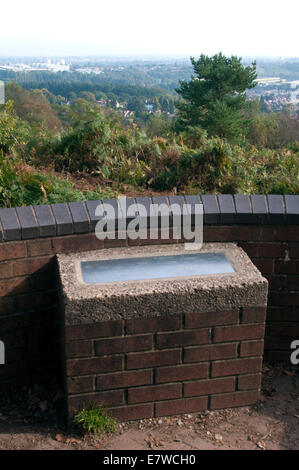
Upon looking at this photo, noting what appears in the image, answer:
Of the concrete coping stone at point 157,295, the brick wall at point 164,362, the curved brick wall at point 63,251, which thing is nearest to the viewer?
the concrete coping stone at point 157,295

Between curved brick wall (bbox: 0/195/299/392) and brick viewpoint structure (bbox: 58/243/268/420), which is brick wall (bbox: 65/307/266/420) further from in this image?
curved brick wall (bbox: 0/195/299/392)

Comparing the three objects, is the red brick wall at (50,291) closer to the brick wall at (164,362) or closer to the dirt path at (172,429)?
the dirt path at (172,429)

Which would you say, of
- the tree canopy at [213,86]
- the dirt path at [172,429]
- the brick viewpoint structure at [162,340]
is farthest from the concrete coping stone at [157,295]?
the tree canopy at [213,86]

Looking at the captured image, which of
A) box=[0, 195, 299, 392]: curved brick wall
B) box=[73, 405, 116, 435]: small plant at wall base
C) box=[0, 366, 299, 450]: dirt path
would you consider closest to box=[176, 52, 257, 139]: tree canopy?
box=[0, 195, 299, 392]: curved brick wall

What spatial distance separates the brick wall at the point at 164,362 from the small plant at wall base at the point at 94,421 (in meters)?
0.05

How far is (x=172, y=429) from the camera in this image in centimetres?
318

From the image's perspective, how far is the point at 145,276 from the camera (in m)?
3.18

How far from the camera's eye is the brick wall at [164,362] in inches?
117

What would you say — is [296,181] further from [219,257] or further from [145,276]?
[145,276]

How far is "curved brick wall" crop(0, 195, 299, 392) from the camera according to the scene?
3.31 meters

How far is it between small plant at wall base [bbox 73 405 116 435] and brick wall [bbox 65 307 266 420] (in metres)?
0.05

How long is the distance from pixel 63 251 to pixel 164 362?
103 cm

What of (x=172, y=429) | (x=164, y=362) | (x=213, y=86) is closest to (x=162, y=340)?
(x=164, y=362)
